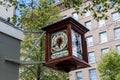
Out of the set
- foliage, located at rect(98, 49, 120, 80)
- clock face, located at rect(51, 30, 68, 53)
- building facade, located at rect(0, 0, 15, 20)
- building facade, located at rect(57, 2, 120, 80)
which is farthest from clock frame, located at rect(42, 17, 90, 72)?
building facade, located at rect(57, 2, 120, 80)

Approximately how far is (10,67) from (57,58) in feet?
6.31

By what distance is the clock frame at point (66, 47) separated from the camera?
3.79 metres

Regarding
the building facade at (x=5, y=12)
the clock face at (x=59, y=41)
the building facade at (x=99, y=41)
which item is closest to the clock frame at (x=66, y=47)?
the clock face at (x=59, y=41)

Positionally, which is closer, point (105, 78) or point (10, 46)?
point (10, 46)

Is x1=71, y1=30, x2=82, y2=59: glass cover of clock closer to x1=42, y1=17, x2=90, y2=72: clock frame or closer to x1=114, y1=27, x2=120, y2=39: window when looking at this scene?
x1=42, y1=17, x2=90, y2=72: clock frame

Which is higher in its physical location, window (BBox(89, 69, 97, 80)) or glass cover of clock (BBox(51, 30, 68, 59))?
window (BBox(89, 69, 97, 80))

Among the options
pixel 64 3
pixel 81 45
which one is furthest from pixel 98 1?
pixel 81 45

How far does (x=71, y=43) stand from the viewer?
383cm

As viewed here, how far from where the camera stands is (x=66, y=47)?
12.6 ft

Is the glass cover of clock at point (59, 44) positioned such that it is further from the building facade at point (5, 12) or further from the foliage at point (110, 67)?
the foliage at point (110, 67)

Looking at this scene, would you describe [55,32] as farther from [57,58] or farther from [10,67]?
[10,67]

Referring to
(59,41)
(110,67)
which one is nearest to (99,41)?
(110,67)

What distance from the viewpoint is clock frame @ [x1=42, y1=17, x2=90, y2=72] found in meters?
3.79

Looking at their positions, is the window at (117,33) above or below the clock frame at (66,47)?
above
